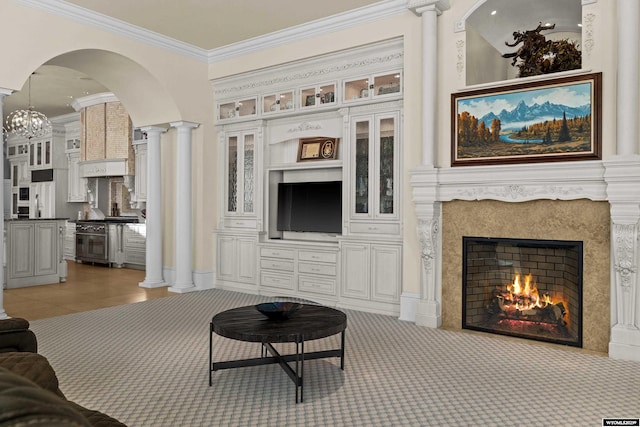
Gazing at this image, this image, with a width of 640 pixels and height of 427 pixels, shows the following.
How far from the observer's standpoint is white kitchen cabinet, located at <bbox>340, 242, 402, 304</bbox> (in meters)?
5.10

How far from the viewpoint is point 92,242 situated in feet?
31.2

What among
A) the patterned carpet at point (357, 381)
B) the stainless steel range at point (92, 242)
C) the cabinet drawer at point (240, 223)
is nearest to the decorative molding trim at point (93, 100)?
the stainless steel range at point (92, 242)

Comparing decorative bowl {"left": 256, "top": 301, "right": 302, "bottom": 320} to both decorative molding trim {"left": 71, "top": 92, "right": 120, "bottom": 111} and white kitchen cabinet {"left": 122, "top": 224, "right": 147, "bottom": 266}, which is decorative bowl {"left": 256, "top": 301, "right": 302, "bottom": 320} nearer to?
white kitchen cabinet {"left": 122, "top": 224, "right": 147, "bottom": 266}

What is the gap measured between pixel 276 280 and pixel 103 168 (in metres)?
5.66

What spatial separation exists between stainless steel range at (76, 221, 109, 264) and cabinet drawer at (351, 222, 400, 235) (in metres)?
5.89

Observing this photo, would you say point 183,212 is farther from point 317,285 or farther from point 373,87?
point 373,87

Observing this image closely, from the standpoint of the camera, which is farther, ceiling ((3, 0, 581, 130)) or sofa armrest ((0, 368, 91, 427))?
ceiling ((3, 0, 581, 130))

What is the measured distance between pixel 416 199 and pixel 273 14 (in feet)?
8.76

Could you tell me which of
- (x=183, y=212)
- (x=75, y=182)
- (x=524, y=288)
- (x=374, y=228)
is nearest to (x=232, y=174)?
(x=183, y=212)

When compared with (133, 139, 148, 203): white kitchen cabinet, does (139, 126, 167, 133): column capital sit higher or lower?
higher

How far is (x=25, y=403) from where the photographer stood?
704 mm

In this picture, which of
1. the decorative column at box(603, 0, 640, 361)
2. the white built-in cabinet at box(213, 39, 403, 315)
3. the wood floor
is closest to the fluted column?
the decorative column at box(603, 0, 640, 361)

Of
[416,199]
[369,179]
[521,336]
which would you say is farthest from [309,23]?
[521,336]

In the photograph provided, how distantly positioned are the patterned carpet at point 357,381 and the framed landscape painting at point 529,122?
5.42 feet
